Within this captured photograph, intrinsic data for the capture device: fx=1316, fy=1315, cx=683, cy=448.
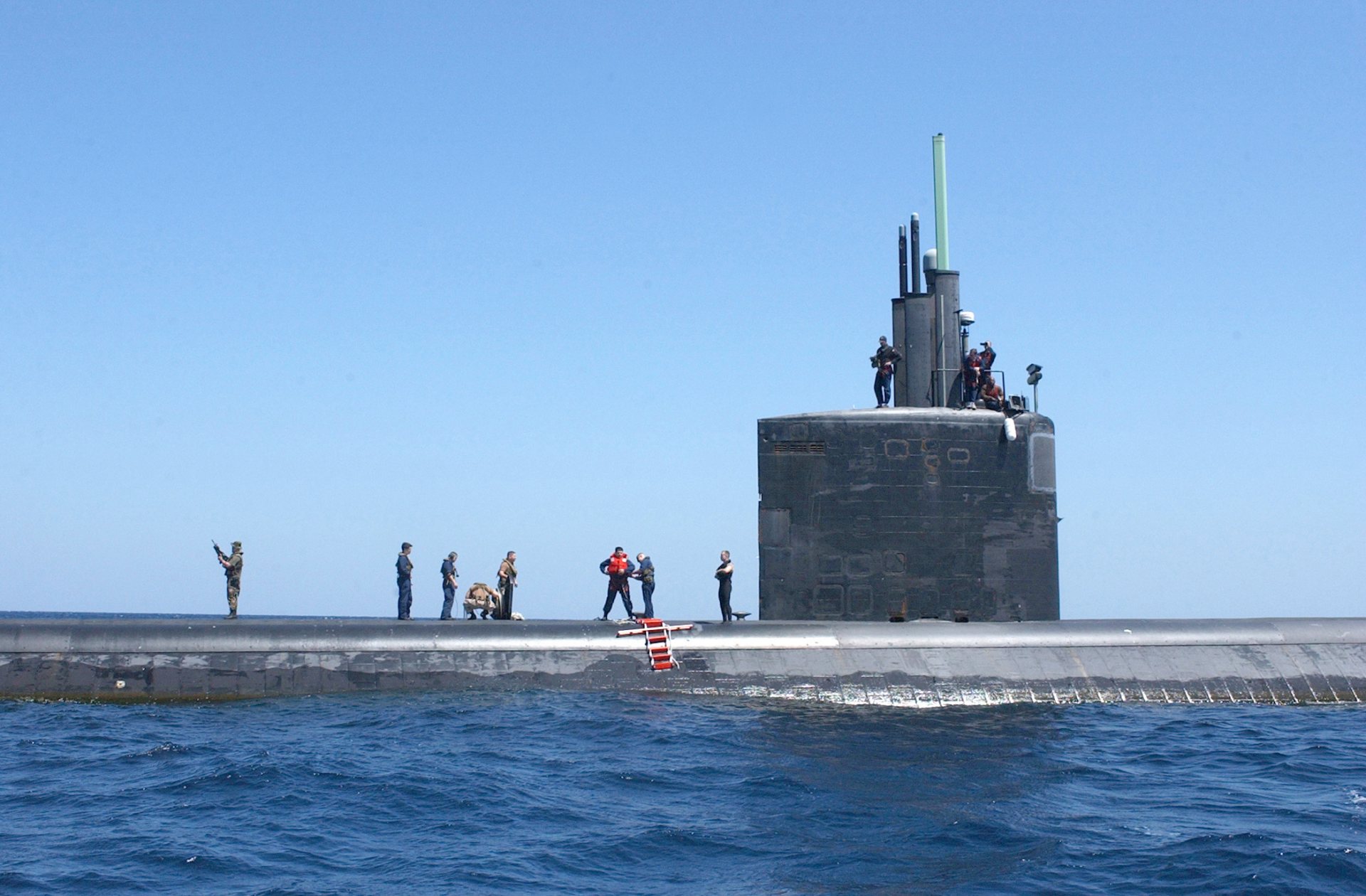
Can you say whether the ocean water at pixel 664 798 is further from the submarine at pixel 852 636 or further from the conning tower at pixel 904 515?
the conning tower at pixel 904 515

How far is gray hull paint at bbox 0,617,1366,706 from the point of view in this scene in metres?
15.3

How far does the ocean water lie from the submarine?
61cm

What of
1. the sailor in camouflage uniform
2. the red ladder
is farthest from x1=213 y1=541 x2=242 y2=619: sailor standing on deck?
the red ladder

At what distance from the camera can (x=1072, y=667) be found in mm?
16125

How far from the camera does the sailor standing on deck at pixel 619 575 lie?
56.3ft

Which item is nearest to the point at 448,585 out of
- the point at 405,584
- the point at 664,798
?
the point at 405,584

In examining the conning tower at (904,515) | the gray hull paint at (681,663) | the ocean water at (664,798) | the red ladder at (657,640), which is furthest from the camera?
the conning tower at (904,515)

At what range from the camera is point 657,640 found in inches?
632

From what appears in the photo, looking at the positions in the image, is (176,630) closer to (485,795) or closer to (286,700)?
(286,700)

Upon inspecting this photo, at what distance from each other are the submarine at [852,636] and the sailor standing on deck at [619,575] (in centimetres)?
64

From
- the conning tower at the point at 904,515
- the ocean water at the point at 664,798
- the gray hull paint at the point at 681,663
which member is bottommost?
the ocean water at the point at 664,798

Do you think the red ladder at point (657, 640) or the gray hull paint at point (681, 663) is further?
the red ladder at point (657, 640)

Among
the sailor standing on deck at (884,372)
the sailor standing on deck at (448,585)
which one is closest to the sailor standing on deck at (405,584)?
the sailor standing on deck at (448,585)

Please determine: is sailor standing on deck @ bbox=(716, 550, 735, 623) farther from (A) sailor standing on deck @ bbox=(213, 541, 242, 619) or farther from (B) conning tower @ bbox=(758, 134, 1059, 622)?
(A) sailor standing on deck @ bbox=(213, 541, 242, 619)
